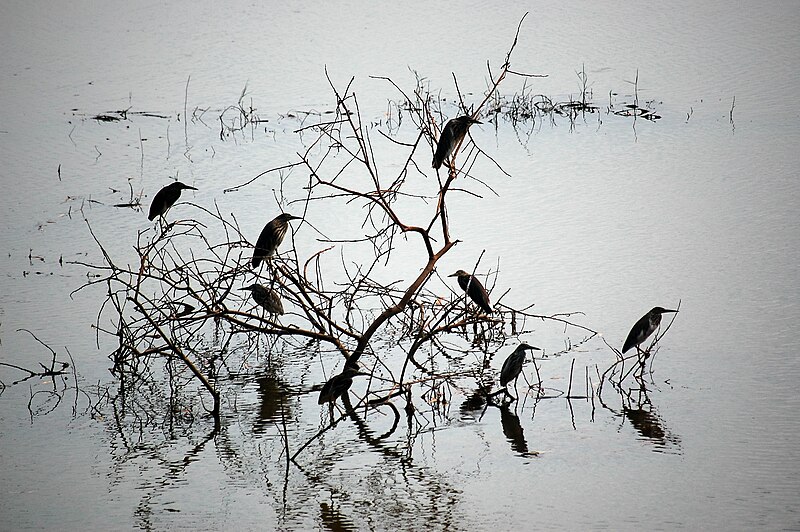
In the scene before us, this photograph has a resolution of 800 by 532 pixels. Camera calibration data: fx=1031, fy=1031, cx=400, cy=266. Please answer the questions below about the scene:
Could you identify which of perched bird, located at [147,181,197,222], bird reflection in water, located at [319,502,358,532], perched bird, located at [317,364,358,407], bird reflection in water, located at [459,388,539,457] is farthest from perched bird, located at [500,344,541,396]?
perched bird, located at [147,181,197,222]

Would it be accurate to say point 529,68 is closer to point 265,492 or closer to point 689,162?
point 689,162

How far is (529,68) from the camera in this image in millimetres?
12891

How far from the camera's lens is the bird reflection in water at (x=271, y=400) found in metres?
5.46

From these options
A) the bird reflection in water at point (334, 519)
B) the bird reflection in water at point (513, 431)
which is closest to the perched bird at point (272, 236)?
the bird reflection in water at point (513, 431)

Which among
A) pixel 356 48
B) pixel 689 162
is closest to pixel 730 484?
pixel 689 162

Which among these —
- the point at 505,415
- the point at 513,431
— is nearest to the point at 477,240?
the point at 505,415

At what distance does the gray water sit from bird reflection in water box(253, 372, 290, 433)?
3 centimetres

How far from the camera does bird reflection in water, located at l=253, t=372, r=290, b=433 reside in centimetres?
546

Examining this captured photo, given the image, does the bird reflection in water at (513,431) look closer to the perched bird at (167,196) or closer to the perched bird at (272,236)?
the perched bird at (272,236)

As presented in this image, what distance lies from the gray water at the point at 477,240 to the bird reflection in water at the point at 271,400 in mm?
30

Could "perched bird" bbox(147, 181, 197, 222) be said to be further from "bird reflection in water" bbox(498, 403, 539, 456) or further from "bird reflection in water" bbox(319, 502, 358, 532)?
"bird reflection in water" bbox(319, 502, 358, 532)

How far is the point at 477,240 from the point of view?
330 inches

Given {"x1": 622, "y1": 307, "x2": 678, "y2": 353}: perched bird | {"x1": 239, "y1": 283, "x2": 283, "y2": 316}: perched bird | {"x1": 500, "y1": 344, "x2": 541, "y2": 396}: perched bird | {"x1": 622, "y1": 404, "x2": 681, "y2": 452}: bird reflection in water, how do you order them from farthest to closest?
{"x1": 239, "y1": 283, "x2": 283, "y2": 316}: perched bird
{"x1": 622, "y1": 307, "x2": 678, "y2": 353}: perched bird
{"x1": 500, "y1": 344, "x2": 541, "y2": 396}: perched bird
{"x1": 622, "y1": 404, "x2": 681, "y2": 452}: bird reflection in water

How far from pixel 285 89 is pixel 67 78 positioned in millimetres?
2946
